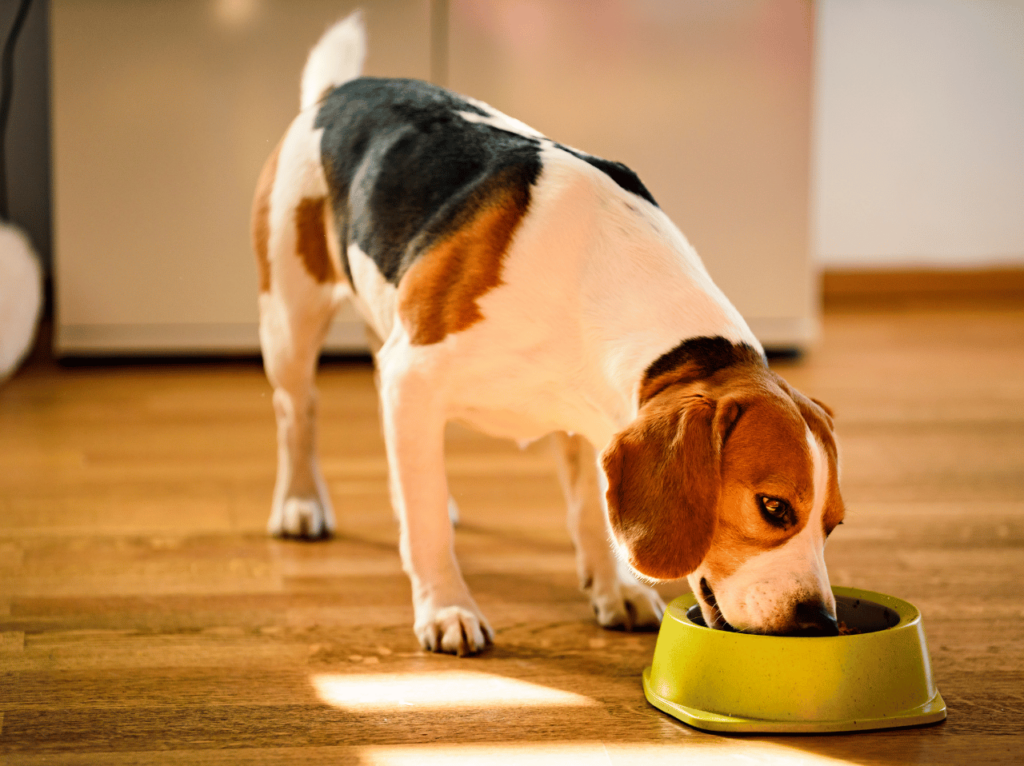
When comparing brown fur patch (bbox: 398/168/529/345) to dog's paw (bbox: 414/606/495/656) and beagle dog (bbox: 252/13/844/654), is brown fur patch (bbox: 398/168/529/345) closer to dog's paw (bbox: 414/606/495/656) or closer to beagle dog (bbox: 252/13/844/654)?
beagle dog (bbox: 252/13/844/654)

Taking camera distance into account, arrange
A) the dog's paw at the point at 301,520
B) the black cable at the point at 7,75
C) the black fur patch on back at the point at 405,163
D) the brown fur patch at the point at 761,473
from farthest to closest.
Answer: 1. the black cable at the point at 7,75
2. the dog's paw at the point at 301,520
3. the black fur patch on back at the point at 405,163
4. the brown fur patch at the point at 761,473

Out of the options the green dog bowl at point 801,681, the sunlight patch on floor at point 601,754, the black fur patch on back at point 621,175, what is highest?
the black fur patch on back at point 621,175

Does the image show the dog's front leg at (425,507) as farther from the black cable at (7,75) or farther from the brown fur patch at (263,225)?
the black cable at (7,75)

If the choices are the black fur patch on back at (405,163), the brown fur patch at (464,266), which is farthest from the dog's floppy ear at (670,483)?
the black fur patch on back at (405,163)

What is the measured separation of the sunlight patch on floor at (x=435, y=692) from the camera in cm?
150

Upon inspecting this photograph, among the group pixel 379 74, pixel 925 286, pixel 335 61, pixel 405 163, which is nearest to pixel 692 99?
pixel 379 74

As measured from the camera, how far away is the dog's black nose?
135 centimetres

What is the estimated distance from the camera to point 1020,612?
1.83m

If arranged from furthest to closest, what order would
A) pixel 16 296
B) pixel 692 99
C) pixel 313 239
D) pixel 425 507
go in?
pixel 692 99
pixel 16 296
pixel 313 239
pixel 425 507

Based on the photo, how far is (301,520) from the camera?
7.33 ft

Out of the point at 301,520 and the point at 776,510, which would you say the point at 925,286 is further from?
the point at 776,510

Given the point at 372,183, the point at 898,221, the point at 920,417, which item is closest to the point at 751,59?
the point at 920,417

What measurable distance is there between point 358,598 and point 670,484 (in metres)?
0.75

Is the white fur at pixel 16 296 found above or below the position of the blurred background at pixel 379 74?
below
